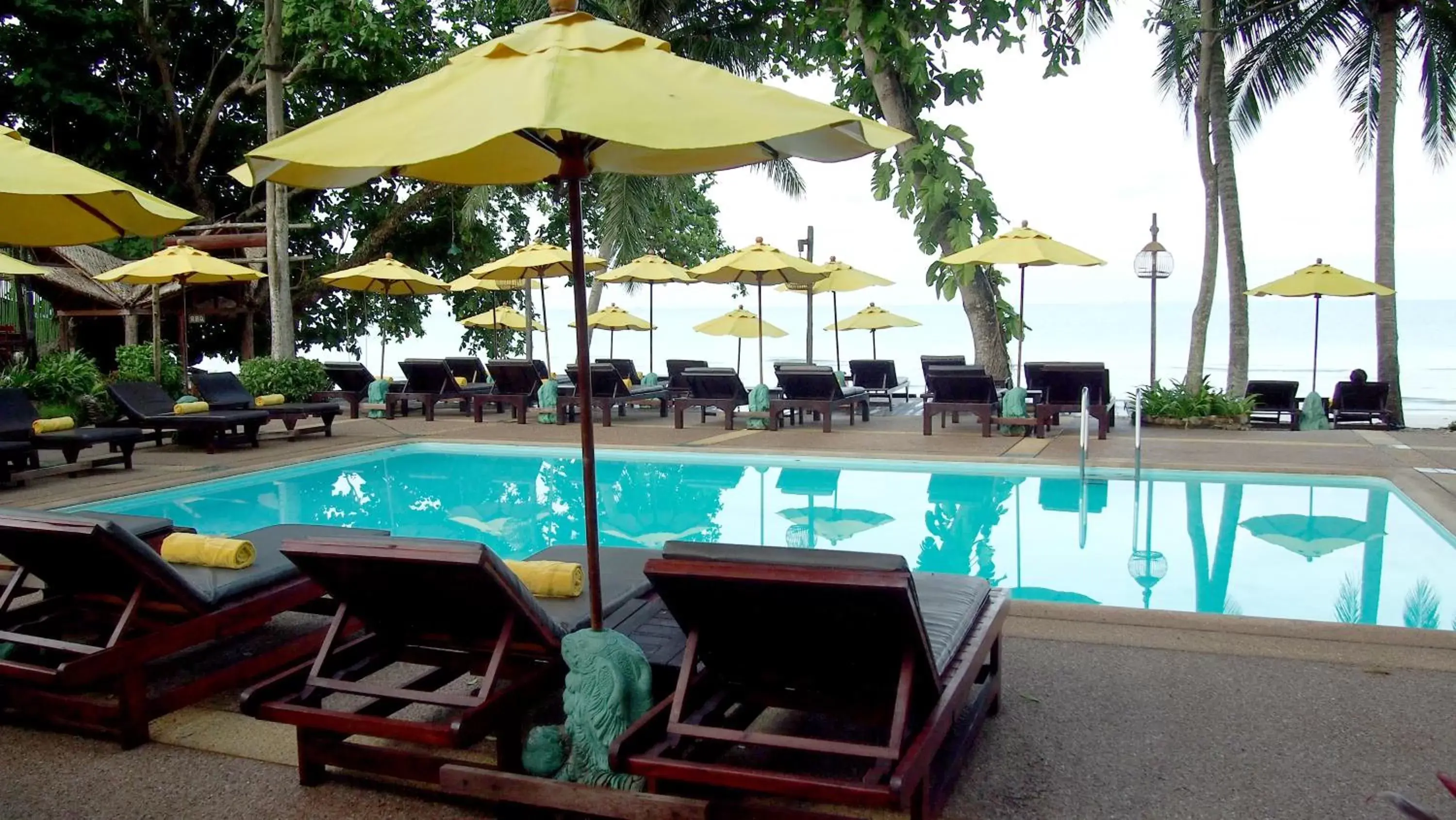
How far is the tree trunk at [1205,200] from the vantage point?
14.8 m

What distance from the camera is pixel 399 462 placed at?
11.4 m

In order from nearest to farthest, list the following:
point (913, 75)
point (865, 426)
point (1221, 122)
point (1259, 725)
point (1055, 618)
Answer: point (1259, 725)
point (1055, 618)
point (913, 75)
point (865, 426)
point (1221, 122)

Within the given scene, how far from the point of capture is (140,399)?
11.1 meters

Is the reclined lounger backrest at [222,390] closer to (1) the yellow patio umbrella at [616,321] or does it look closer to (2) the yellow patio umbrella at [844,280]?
(1) the yellow patio umbrella at [616,321]

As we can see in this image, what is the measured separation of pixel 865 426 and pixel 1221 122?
23.0 ft

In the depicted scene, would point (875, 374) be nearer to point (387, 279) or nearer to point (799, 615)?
point (387, 279)

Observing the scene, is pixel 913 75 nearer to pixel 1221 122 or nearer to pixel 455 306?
pixel 1221 122

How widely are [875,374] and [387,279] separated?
7.92 meters

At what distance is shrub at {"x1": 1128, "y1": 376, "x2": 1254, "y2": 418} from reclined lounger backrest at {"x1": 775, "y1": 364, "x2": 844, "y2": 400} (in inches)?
148

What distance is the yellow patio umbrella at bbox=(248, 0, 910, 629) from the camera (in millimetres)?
2355

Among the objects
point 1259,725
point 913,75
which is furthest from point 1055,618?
point 913,75

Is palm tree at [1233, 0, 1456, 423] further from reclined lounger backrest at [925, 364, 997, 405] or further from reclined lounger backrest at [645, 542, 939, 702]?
reclined lounger backrest at [645, 542, 939, 702]

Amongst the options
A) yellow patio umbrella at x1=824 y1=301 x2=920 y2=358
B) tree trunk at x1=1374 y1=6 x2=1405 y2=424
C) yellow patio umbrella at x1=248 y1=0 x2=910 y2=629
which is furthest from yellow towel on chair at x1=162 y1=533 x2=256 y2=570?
tree trunk at x1=1374 y1=6 x2=1405 y2=424

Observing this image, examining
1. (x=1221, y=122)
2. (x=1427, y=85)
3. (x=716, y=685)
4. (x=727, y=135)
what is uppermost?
(x=1427, y=85)
